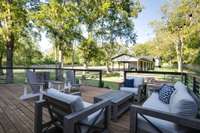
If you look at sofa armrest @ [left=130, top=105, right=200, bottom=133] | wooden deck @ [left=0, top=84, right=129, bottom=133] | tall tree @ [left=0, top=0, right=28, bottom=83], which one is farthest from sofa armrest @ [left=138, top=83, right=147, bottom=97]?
tall tree @ [left=0, top=0, right=28, bottom=83]

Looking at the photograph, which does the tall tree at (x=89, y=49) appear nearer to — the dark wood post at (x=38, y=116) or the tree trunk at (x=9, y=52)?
the tree trunk at (x=9, y=52)

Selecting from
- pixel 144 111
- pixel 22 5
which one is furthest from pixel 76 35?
pixel 144 111

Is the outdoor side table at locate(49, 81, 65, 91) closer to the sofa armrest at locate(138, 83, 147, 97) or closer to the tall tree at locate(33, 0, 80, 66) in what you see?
the sofa armrest at locate(138, 83, 147, 97)

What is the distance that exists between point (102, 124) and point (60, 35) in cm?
1039

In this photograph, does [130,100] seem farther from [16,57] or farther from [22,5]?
[16,57]

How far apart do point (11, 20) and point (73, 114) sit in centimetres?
893

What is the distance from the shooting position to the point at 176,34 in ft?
73.5

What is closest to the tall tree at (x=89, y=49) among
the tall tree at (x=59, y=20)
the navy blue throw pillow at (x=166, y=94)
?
the tall tree at (x=59, y=20)

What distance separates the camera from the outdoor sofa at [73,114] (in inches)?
78.9

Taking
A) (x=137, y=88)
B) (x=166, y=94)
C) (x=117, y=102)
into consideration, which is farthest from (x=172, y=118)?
(x=137, y=88)

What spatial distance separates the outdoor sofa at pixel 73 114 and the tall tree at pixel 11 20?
7.34 m

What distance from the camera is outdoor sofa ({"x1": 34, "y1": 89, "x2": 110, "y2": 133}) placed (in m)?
2.00

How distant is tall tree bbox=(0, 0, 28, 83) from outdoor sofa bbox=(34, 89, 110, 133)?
24.1ft

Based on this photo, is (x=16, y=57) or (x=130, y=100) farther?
(x=16, y=57)
